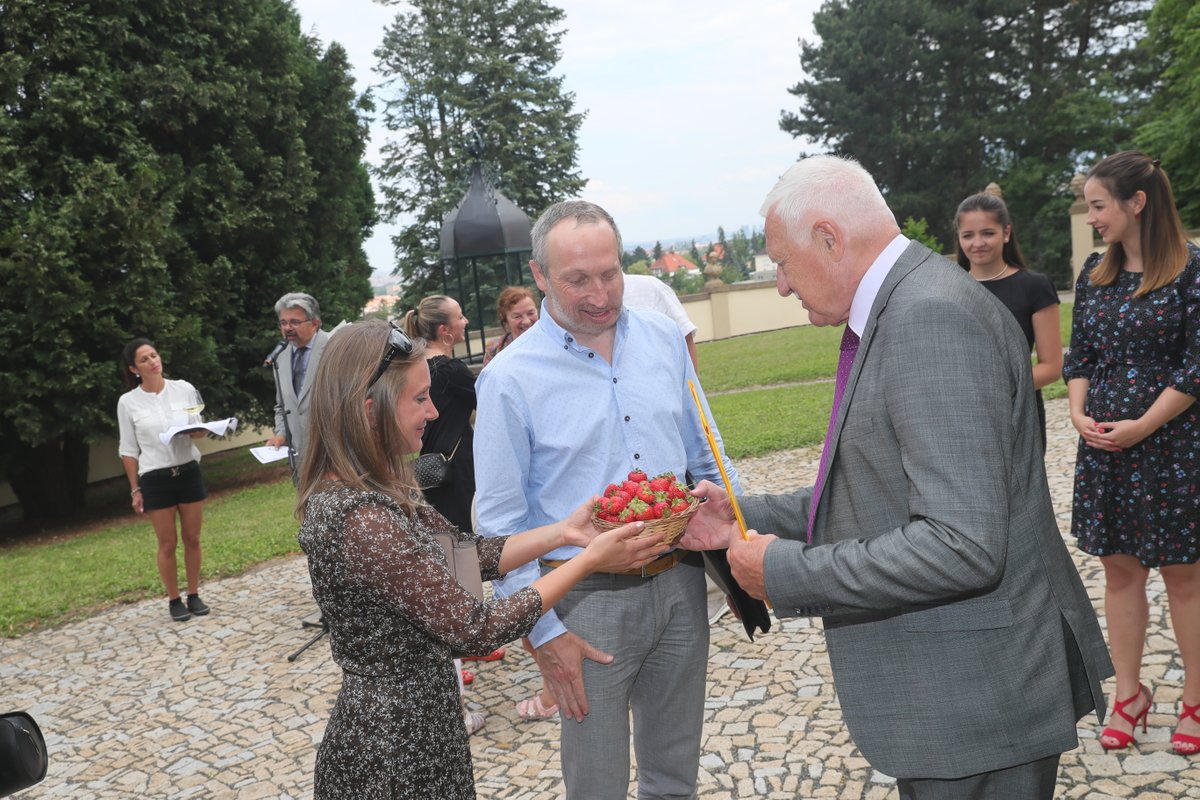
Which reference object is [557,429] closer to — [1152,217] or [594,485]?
[594,485]

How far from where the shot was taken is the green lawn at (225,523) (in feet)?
32.5

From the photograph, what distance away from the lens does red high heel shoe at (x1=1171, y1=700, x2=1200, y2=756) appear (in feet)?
12.6

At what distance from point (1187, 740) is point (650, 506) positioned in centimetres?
297

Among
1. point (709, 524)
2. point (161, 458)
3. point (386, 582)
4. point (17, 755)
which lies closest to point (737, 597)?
point (709, 524)

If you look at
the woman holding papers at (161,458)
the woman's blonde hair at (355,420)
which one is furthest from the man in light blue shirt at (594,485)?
the woman holding papers at (161,458)

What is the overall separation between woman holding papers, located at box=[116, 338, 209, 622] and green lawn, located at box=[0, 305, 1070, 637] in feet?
6.65

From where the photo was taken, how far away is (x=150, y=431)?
7.82 meters

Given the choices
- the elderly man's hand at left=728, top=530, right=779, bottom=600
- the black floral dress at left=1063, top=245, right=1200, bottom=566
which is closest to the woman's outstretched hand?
the elderly man's hand at left=728, top=530, right=779, bottom=600

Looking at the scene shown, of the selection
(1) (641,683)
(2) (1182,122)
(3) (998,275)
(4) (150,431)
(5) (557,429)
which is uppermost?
(2) (1182,122)

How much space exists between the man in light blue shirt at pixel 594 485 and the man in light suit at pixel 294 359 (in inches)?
186

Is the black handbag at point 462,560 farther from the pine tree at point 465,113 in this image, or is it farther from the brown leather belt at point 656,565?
the pine tree at point 465,113

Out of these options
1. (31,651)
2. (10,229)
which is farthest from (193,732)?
(10,229)

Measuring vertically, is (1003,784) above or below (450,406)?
below

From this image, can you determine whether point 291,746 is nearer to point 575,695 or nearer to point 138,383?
point 575,695
